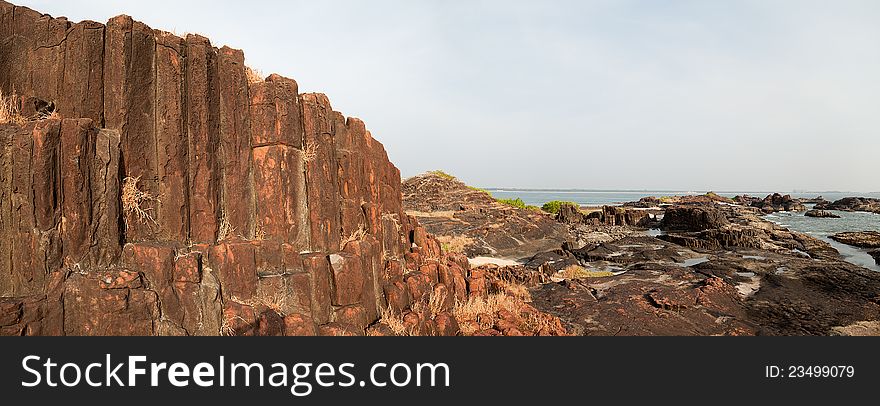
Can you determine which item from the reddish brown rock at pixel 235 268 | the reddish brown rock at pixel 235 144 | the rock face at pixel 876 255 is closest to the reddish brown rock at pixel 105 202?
the reddish brown rock at pixel 235 268

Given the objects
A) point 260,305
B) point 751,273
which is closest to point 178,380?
point 260,305

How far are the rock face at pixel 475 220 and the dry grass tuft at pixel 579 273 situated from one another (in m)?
7.60

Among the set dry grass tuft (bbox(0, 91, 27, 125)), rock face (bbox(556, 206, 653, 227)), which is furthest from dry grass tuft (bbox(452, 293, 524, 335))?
rock face (bbox(556, 206, 653, 227))

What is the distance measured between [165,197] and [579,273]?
17543mm

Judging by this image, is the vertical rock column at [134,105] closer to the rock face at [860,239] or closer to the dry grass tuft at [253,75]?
the dry grass tuft at [253,75]

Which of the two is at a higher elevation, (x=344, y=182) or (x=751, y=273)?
(x=344, y=182)

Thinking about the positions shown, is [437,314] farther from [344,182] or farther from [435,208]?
[435,208]

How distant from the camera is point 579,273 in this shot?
70.5 feet

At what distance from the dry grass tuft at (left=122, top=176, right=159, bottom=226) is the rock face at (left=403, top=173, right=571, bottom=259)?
22.3 meters

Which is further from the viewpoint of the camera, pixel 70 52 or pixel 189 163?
pixel 189 163

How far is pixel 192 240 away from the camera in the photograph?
330 inches

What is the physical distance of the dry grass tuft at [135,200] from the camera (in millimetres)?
7676

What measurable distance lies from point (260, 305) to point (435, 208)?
34062 millimetres

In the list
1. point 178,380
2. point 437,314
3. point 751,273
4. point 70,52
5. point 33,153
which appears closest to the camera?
point 178,380
